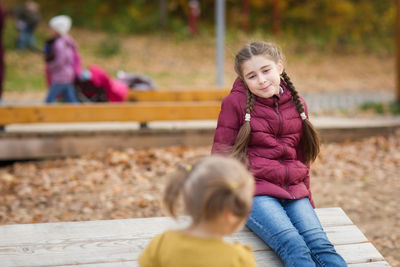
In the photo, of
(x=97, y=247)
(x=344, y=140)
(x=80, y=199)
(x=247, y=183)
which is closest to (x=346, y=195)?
(x=344, y=140)

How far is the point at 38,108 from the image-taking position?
6.64m

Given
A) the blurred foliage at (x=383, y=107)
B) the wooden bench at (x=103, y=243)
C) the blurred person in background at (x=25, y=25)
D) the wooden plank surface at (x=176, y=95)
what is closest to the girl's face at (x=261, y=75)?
the wooden bench at (x=103, y=243)

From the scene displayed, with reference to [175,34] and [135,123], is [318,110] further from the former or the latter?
[175,34]

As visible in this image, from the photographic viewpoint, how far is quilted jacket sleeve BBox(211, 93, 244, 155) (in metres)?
3.31

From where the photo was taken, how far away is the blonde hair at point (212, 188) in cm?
194

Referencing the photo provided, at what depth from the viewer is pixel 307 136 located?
3.45 m

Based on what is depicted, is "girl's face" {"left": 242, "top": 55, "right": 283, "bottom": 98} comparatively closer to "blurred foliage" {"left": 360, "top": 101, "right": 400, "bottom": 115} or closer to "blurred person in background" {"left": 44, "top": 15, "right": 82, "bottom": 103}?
"blurred person in background" {"left": 44, "top": 15, "right": 82, "bottom": 103}

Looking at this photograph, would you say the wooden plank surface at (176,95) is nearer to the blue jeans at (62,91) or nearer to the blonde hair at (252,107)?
the blue jeans at (62,91)

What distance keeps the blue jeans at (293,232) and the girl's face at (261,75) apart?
653 mm

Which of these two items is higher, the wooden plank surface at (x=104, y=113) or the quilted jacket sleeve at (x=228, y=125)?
the quilted jacket sleeve at (x=228, y=125)

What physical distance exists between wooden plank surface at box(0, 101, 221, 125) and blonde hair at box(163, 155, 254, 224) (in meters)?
4.93

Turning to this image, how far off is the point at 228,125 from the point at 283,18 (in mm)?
22924

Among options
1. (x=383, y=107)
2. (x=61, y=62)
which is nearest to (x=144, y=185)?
(x=61, y=62)

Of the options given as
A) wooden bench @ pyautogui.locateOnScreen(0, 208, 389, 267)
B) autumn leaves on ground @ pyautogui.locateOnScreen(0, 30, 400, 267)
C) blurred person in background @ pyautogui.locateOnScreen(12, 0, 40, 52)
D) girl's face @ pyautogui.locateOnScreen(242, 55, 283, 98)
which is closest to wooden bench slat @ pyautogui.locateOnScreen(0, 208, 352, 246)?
wooden bench @ pyautogui.locateOnScreen(0, 208, 389, 267)
